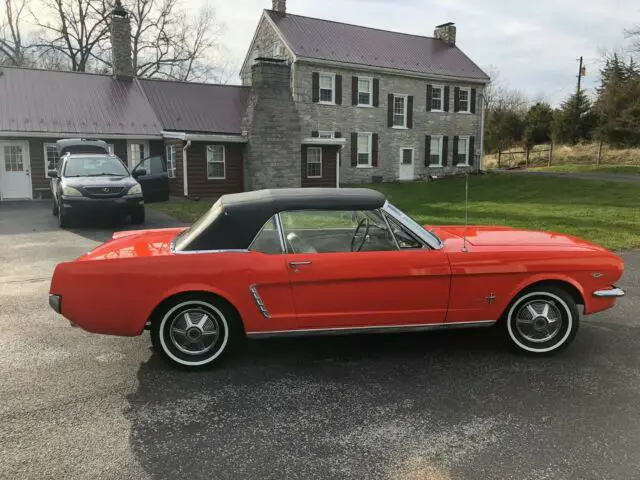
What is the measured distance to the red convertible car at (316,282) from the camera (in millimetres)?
4250

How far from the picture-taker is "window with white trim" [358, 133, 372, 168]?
30.5m

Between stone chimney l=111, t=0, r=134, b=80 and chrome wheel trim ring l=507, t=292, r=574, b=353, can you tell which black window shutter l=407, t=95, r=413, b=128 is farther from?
chrome wheel trim ring l=507, t=292, r=574, b=353

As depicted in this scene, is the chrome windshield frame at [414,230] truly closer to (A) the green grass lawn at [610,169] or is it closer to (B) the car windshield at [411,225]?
(B) the car windshield at [411,225]

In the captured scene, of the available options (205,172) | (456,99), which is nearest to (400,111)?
(456,99)

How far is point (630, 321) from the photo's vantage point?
571 cm

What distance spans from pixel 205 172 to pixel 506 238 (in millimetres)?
18132

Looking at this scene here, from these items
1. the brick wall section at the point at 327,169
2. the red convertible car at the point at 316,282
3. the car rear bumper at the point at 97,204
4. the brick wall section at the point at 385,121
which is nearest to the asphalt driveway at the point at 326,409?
the red convertible car at the point at 316,282

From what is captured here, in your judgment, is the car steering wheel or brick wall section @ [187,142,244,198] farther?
brick wall section @ [187,142,244,198]

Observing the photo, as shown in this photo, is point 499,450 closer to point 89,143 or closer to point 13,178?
point 89,143

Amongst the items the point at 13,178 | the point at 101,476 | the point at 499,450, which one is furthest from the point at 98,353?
the point at 13,178

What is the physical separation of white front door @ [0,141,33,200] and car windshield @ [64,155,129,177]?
8.86 metres

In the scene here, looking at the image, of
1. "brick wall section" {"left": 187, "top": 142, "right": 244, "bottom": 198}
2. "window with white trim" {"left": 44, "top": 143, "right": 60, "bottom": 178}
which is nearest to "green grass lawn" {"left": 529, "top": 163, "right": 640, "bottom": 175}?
"brick wall section" {"left": 187, "top": 142, "right": 244, "bottom": 198}

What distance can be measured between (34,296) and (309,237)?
4.06 metres

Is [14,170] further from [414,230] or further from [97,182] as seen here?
[414,230]
